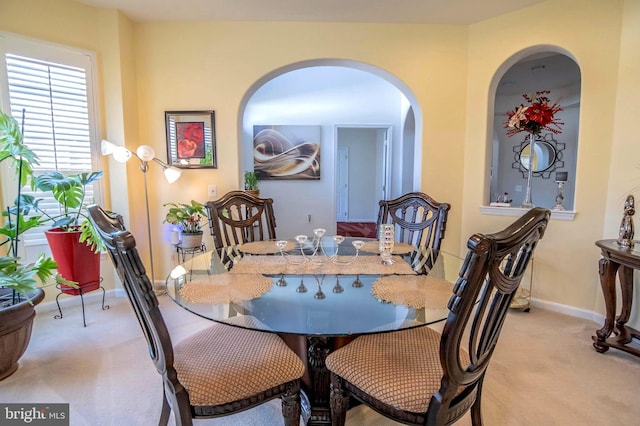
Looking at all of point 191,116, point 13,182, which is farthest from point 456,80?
point 13,182

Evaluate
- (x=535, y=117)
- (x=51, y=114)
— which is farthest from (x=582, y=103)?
(x=51, y=114)

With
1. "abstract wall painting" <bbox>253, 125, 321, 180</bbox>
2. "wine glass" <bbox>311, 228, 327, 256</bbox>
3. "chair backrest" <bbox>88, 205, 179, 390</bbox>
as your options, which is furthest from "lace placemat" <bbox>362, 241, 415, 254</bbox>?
"abstract wall painting" <bbox>253, 125, 321, 180</bbox>

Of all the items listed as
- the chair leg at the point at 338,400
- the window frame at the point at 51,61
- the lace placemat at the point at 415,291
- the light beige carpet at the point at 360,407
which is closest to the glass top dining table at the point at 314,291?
the lace placemat at the point at 415,291

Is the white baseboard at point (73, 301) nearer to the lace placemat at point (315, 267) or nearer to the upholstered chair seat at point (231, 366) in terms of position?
the lace placemat at point (315, 267)

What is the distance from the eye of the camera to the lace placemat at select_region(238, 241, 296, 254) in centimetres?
219

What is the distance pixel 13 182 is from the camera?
2.64m

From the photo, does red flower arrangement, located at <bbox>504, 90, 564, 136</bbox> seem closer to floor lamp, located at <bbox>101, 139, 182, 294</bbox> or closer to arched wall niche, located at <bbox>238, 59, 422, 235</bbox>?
arched wall niche, located at <bbox>238, 59, 422, 235</bbox>

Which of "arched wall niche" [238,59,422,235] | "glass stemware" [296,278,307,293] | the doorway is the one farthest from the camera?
the doorway

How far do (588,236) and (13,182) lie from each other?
15.1 feet

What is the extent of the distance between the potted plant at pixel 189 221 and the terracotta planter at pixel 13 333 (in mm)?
1181

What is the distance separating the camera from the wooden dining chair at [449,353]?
932mm

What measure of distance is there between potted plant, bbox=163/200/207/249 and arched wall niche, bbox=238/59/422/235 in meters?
2.74

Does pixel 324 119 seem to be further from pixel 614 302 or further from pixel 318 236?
pixel 614 302

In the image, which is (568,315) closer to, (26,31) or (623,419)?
(623,419)
